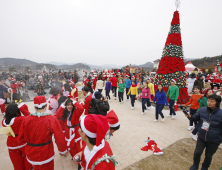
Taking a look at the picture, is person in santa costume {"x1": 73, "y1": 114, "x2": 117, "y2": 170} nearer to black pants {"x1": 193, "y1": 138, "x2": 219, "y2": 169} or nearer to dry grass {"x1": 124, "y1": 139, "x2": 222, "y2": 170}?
dry grass {"x1": 124, "y1": 139, "x2": 222, "y2": 170}

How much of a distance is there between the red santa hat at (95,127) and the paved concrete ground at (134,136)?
239 centimetres

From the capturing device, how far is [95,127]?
4.17 feet

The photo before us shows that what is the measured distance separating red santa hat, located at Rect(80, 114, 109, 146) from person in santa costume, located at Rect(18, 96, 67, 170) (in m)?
1.09

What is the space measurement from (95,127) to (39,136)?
4.63 ft

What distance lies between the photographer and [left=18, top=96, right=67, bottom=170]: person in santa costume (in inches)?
79.9

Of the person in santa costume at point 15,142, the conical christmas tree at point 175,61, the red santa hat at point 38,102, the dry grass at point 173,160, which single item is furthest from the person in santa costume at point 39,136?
the conical christmas tree at point 175,61

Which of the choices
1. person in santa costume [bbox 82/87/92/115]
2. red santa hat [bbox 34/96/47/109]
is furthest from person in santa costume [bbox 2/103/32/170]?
person in santa costume [bbox 82/87/92/115]

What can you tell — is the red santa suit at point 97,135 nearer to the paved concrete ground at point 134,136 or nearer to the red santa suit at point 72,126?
the red santa suit at point 72,126

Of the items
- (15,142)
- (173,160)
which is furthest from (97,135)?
(173,160)

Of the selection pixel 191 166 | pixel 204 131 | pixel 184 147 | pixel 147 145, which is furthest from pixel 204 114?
pixel 147 145

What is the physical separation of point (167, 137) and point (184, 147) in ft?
2.16

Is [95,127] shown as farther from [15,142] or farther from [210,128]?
[210,128]

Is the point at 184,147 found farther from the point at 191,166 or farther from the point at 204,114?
the point at 204,114

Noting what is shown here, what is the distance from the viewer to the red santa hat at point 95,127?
4.08 feet
